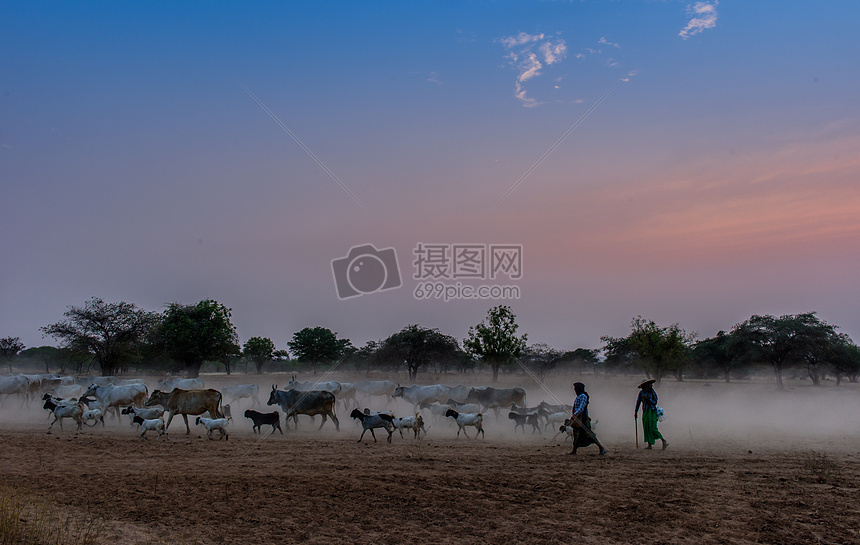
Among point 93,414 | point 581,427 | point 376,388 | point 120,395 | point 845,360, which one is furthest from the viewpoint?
point 845,360

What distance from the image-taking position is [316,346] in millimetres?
62750

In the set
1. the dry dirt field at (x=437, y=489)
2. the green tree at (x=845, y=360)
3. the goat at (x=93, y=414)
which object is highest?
the green tree at (x=845, y=360)

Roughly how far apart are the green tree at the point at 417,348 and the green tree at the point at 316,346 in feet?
45.2

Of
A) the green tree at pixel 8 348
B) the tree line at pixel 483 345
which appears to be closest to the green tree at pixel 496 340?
the tree line at pixel 483 345

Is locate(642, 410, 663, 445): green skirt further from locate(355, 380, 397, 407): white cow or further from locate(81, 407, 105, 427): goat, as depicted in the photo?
locate(355, 380, 397, 407): white cow

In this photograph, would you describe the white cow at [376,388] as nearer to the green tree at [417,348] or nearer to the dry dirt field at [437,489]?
the dry dirt field at [437,489]

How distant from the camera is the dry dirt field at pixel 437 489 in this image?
7.84 m

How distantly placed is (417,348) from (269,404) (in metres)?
28.4

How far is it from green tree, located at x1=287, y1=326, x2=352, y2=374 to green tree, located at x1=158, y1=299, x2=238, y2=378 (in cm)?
1540

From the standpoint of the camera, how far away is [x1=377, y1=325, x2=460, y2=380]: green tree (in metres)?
49.6

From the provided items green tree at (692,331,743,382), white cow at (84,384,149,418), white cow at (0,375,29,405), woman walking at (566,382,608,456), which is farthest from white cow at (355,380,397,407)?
green tree at (692,331,743,382)

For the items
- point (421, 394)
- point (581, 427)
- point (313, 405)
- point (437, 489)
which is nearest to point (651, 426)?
point (581, 427)

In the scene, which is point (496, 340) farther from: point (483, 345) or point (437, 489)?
point (437, 489)

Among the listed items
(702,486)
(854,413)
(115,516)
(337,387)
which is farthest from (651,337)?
(115,516)
